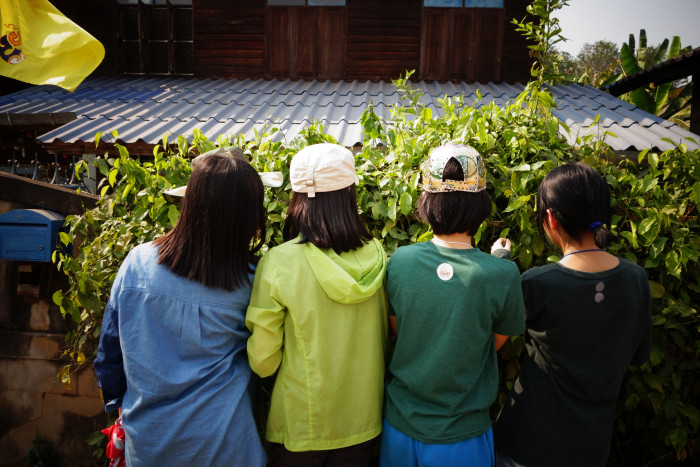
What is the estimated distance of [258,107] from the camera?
234 inches

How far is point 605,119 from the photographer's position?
5395 mm

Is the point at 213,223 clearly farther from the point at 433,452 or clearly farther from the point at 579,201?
the point at 579,201

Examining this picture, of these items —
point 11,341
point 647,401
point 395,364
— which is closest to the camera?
point 395,364

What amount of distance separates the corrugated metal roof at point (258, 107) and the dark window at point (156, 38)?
1.02 ft

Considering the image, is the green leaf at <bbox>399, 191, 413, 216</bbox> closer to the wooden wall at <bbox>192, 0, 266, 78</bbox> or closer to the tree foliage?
the tree foliage

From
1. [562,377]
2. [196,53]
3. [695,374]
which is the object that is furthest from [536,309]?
[196,53]

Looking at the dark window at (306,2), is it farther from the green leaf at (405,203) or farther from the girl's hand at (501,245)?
the girl's hand at (501,245)

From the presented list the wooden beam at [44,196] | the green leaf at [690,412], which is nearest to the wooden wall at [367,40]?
the wooden beam at [44,196]

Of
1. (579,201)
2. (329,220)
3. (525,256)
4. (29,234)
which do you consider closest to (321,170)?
(329,220)

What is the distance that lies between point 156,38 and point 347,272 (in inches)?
302

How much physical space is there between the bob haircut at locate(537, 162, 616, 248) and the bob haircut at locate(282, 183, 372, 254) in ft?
2.61

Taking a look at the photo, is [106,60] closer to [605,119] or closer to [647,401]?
[605,119]

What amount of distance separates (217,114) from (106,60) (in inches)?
142

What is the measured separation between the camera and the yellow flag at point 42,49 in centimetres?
400
